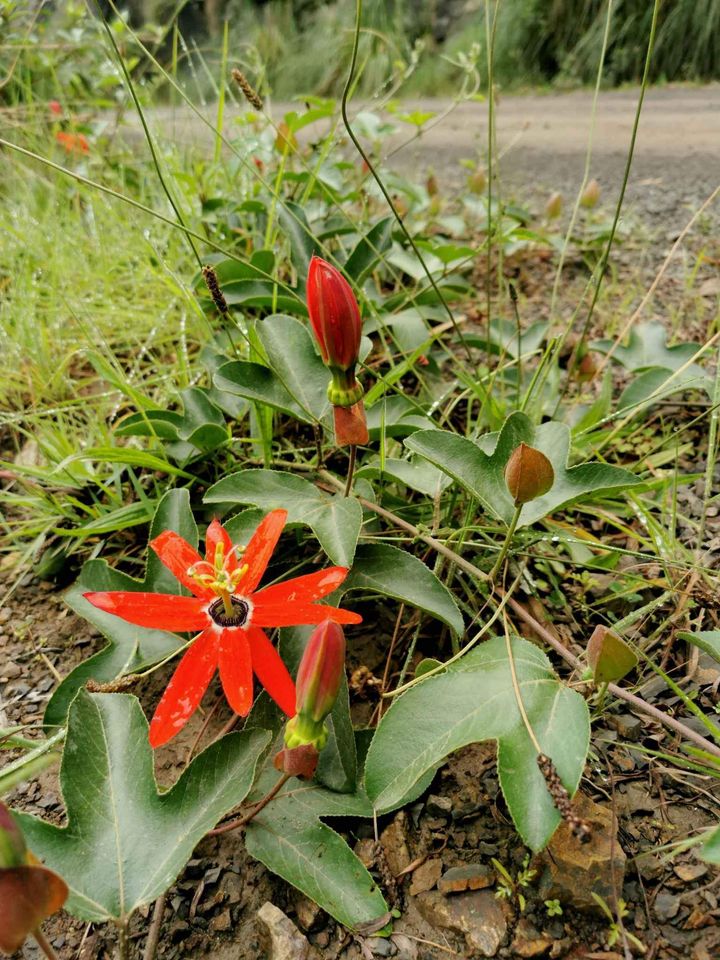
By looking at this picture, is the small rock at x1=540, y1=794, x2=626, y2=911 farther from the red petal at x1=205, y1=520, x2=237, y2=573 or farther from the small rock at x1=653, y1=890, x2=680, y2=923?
the red petal at x1=205, y1=520, x2=237, y2=573

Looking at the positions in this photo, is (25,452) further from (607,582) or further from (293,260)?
(607,582)

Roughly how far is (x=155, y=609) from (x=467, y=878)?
1.27 ft

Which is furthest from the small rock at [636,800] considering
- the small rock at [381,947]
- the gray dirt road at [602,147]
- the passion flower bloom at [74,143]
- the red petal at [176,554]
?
the passion flower bloom at [74,143]

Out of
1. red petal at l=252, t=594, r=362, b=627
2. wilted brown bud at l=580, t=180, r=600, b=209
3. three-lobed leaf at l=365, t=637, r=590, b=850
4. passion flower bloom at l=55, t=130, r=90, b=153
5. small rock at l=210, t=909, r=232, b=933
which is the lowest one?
small rock at l=210, t=909, r=232, b=933

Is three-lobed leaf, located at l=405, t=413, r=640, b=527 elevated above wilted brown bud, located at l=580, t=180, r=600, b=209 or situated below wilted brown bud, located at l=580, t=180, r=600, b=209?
below

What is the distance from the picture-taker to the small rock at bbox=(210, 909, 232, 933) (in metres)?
0.71

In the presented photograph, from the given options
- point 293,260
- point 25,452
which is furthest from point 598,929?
point 25,452

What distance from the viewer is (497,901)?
0.71 meters

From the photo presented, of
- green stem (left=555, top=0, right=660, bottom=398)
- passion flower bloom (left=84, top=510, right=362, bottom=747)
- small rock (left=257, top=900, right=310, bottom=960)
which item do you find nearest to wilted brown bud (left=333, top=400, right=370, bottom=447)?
passion flower bloom (left=84, top=510, right=362, bottom=747)

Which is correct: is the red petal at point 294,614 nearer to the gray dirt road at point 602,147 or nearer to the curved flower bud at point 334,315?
the curved flower bud at point 334,315

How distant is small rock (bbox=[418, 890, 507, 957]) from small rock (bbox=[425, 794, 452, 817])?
7 cm

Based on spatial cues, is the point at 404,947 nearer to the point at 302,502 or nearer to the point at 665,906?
the point at 665,906

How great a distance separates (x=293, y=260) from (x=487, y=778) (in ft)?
2.81

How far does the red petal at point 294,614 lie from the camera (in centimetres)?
69
